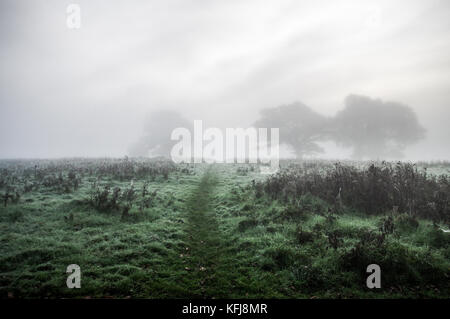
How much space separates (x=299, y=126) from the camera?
1919 inches

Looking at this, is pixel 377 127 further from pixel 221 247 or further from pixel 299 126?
pixel 221 247

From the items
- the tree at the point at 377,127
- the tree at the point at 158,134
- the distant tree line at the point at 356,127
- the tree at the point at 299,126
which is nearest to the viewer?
the tree at the point at 377,127

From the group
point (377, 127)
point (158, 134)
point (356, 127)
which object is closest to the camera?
point (377, 127)

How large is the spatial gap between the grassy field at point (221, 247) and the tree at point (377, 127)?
127 ft

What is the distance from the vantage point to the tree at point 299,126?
48156mm

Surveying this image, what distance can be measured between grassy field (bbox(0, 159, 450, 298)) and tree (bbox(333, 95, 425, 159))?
3877cm

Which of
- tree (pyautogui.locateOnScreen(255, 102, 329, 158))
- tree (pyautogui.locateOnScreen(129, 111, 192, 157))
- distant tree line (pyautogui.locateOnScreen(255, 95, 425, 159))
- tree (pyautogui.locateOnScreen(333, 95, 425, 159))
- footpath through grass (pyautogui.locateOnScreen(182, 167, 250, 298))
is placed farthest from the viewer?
tree (pyautogui.locateOnScreen(129, 111, 192, 157))

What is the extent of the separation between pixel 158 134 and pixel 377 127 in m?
53.4

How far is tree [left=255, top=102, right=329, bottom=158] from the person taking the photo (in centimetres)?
4816

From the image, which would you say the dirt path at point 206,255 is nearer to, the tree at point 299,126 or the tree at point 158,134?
the tree at point 299,126

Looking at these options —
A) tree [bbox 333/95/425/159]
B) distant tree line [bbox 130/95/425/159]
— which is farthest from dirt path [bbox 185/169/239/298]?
tree [bbox 333/95/425/159]

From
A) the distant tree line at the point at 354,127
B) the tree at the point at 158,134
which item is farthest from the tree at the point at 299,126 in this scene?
the tree at the point at 158,134

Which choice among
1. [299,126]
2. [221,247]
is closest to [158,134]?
[299,126]

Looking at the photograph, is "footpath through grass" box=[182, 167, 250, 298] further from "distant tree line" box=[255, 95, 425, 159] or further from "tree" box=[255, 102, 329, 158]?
"distant tree line" box=[255, 95, 425, 159]
